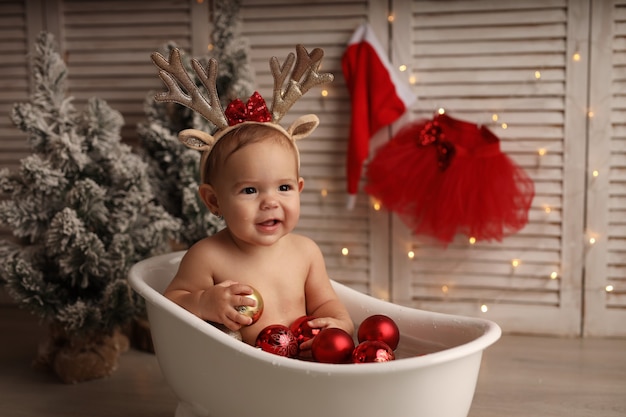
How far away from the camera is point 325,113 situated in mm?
2201

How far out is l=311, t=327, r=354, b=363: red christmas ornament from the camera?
47.8 inches

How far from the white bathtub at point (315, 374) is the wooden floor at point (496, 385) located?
0.36 meters

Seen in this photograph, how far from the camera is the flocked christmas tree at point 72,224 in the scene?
170 cm

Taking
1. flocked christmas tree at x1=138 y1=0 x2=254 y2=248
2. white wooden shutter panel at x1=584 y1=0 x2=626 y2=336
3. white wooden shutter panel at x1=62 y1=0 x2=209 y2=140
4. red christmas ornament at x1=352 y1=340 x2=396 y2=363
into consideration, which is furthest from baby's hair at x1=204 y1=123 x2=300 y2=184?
white wooden shutter panel at x1=584 y1=0 x2=626 y2=336

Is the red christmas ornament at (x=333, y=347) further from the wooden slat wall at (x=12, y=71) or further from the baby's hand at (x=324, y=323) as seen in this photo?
the wooden slat wall at (x=12, y=71)

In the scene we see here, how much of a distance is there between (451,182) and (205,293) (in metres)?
1.00

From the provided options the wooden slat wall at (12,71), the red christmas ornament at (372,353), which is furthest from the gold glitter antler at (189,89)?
the wooden slat wall at (12,71)

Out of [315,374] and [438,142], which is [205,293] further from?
[438,142]

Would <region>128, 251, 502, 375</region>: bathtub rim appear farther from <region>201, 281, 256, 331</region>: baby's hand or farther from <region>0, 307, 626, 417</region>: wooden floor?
<region>0, 307, 626, 417</region>: wooden floor

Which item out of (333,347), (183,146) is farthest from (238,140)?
(183,146)

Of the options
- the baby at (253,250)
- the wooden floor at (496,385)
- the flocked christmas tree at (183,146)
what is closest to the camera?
the baby at (253,250)

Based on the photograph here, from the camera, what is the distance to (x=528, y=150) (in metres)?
2.09

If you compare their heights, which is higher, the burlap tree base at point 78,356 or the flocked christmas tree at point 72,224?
the flocked christmas tree at point 72,224

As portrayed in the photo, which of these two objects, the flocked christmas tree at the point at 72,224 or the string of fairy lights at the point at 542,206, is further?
the string of fairy lights at the point at 542,206
